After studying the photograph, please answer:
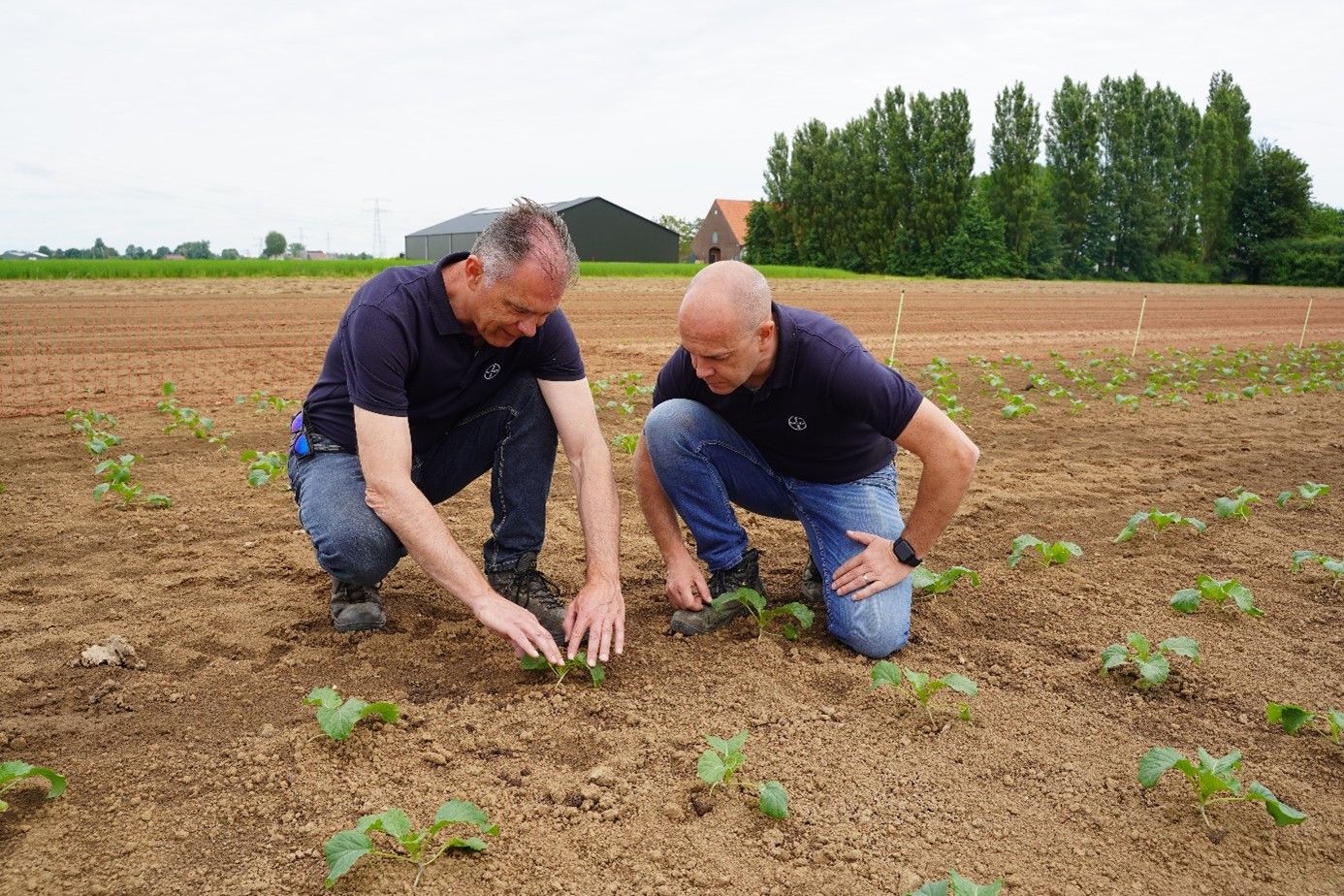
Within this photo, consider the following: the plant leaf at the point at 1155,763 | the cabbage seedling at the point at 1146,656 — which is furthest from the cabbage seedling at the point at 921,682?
the cabbage seedling at the point at 1146,656

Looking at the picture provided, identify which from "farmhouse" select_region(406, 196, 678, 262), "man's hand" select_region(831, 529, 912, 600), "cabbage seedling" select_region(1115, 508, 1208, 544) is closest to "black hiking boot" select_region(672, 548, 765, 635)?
"man's hand" select_region(831, 529, 912, 600)

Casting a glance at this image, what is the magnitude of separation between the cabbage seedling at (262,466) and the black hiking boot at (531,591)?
6.24 feet

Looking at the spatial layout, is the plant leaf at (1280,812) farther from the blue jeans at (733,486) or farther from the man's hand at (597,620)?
the man's hand at (597,620)

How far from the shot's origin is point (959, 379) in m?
9.84

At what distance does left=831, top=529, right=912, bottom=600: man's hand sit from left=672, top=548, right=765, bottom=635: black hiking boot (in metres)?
0.35

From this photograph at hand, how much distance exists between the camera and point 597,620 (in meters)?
2.87

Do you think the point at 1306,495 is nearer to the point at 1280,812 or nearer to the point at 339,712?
the point at 1280,812

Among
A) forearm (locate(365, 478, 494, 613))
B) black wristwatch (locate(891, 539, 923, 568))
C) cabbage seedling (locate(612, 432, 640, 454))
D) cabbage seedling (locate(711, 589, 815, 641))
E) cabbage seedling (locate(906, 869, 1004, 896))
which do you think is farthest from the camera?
cabbage seedling (locate(612, 432, 640, 454))

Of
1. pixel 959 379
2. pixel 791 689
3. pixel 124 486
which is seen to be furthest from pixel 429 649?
pixel 959 379

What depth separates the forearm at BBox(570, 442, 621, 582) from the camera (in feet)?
9.77

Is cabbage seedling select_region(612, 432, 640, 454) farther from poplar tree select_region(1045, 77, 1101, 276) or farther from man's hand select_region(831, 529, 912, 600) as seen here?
poplar tree select_region(1045, 77, 1101, 276)

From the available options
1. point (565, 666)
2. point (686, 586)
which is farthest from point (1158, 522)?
point (565, 666)

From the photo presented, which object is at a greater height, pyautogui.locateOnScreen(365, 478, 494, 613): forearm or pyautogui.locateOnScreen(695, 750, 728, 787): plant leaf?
pyautogui.locateOnScreen(365, 478, 494, 613): forearm

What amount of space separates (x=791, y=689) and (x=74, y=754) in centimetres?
199
